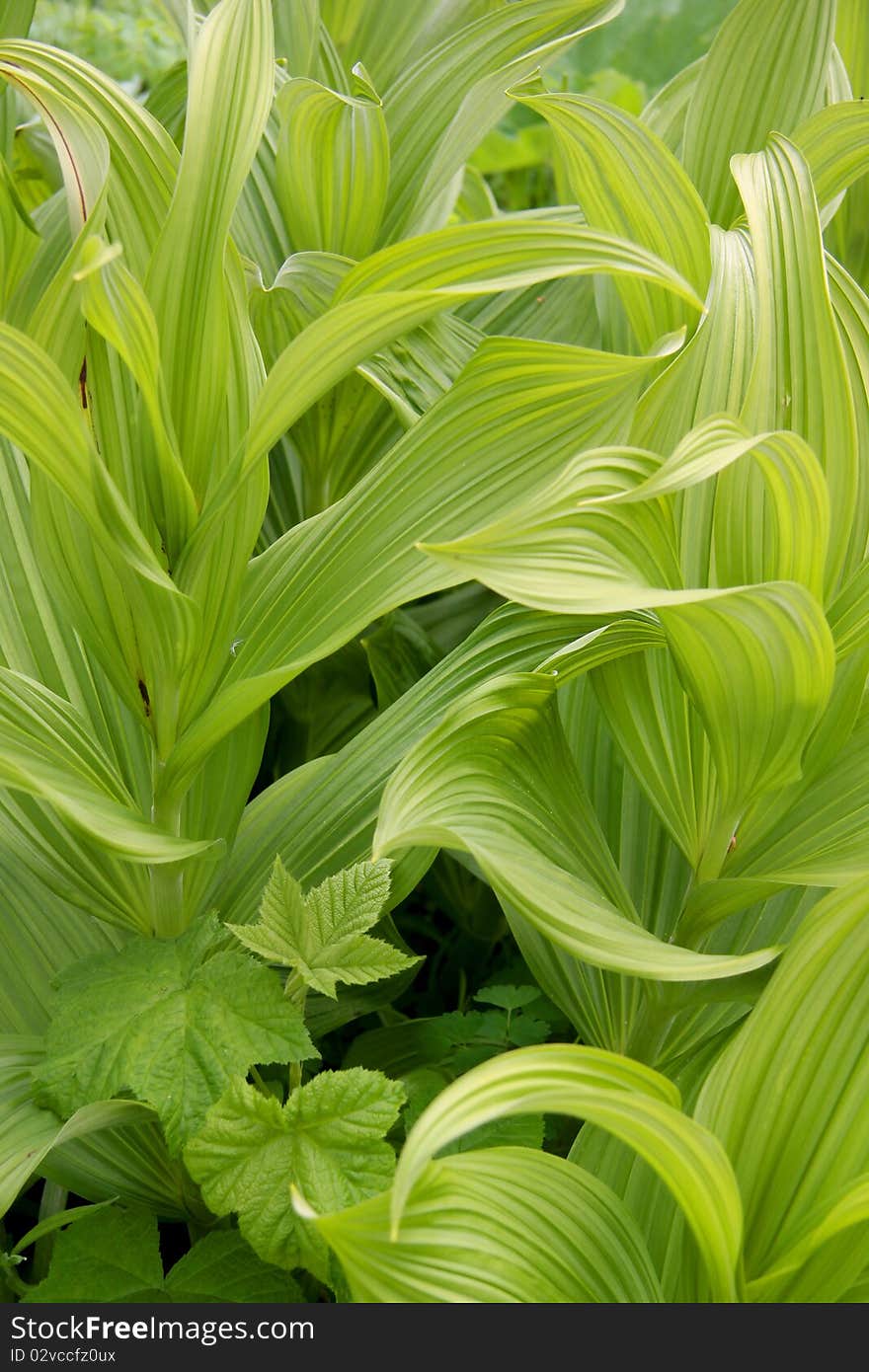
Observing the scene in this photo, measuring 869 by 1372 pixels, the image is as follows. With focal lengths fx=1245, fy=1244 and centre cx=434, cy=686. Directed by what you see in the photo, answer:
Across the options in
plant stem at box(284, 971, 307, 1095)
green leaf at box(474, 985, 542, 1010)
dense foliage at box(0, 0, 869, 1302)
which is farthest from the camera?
green leaf at box(474, 985, 542, 1010)

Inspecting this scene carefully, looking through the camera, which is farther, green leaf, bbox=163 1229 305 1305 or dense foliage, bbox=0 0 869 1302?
green leaf, bbox=163 1229 305 1305

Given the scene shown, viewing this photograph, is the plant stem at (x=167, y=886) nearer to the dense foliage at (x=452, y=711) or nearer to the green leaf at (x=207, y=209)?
the dense foliage at (x=452, y=711)

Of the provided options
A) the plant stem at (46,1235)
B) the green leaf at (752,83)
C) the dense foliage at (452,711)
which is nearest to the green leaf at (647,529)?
the dense foliage at (452,711)

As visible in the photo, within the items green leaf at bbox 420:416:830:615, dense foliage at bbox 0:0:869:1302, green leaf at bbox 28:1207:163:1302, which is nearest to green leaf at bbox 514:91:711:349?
dense foliage at bbox 0:0:869:1302

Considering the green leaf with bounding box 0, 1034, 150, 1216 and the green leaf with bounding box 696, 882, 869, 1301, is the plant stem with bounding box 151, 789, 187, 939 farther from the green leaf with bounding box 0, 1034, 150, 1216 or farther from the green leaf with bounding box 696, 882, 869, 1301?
the green leaf with bounding box 696, 882, 869, 1301

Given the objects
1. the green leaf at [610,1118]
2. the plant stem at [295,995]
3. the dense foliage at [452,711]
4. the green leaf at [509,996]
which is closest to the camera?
the green leaf at [610,1118]

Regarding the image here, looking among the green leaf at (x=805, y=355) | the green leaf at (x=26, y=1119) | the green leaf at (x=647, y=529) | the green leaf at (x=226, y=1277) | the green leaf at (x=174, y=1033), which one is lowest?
the green leaf at (x=226, y=1277)

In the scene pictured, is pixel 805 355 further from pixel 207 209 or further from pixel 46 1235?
pixel 46 1235
